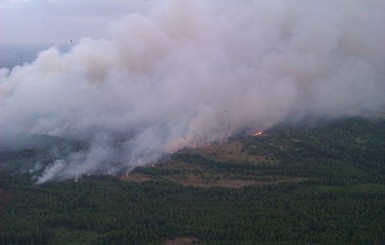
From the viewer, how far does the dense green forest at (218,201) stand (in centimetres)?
3039

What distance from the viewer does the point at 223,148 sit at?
165 ft

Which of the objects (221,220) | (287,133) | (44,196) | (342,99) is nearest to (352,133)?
(287,133)

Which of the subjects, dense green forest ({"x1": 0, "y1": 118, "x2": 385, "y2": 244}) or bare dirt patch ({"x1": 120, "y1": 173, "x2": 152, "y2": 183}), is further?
bare dirt patch ({"x1": 120, "y1": 173, "x2": 152, "y2": 183})

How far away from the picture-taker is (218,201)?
36.0 metres

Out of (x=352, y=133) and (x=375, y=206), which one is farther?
(x=352, y=133)

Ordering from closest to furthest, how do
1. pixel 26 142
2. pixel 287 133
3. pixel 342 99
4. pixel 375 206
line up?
pixel 375 206, pixel 26 142, pixel 287 133, pixel 342 99

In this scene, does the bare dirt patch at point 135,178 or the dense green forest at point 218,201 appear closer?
the dense green forest at point 218,201

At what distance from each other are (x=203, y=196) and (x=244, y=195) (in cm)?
323

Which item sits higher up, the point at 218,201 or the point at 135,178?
the point at 135,178

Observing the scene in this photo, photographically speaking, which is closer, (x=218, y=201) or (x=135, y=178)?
(x=218, y=201)

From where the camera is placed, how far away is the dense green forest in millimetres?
30391

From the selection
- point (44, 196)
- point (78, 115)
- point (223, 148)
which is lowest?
point (44, 196)

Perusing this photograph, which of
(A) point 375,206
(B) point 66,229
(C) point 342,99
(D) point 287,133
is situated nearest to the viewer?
(B) point 66,229

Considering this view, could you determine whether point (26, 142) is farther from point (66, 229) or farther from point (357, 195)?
point (357, 195)
